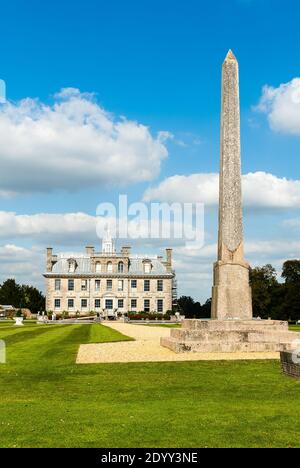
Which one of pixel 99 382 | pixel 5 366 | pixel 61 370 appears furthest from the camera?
pixel 5 366

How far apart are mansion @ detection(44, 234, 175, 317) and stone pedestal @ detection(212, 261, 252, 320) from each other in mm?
65753

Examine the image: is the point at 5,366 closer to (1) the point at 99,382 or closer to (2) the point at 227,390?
(1) the point at 99,382

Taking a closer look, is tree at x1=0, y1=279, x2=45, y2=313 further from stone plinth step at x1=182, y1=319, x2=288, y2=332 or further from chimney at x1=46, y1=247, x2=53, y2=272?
stone plinth step at x1=182, y1=319, x2=288, y2=332

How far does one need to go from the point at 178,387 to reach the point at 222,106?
12450 mm

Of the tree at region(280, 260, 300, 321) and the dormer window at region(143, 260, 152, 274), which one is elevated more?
the dormer window at region(143, 260, 152, 274)

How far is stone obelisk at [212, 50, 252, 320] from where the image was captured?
63.7 ft

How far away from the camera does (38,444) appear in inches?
259

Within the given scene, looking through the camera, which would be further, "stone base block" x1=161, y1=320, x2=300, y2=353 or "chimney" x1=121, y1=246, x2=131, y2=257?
"chimney" x1=121, y1=246, x2=131, y2=257

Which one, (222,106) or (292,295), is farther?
(292,295)

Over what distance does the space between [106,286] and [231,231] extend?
6749 centimetres

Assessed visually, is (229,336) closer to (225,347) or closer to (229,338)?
(229,338)

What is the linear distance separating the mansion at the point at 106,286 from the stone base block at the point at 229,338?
66417mm

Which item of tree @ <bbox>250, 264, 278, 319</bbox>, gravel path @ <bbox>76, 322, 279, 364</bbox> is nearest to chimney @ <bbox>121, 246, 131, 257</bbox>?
tree @ <bbox>250, 264, 278, 319</bbox>
